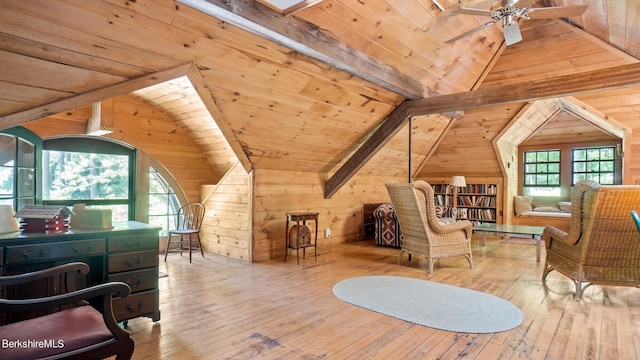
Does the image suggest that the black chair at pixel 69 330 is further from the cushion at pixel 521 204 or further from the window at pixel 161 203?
the cushion at pixel 521 204

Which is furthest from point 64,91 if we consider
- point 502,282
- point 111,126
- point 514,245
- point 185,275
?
point 514,245

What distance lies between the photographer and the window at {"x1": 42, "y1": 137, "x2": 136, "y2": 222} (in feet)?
13.8

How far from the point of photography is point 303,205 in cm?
542

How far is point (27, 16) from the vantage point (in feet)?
6.43

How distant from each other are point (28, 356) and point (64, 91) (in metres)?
1.89

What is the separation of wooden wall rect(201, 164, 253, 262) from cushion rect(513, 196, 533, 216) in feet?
19.4

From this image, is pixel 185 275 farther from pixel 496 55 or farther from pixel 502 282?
pixel 496 55

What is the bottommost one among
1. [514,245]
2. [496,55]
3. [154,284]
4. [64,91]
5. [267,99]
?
[514,245]

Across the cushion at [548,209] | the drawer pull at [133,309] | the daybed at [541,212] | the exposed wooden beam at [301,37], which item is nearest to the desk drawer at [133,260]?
the drawer pull at [133,309]

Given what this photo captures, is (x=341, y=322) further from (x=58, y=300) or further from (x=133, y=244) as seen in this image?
(x=58, y=300)

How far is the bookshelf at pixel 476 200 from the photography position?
24.0ft

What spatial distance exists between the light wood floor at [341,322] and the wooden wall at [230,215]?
0.58 metres

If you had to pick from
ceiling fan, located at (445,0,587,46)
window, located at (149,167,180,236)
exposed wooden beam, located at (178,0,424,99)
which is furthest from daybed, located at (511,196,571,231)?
window, located at (149,167,180,236)

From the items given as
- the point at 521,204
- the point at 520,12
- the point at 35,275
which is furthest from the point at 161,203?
the point at 521,204
